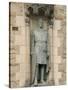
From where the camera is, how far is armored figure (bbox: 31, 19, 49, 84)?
7.33 feet

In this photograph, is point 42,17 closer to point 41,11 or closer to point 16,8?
point 41,11

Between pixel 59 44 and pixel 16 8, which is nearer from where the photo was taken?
pixel 16 8

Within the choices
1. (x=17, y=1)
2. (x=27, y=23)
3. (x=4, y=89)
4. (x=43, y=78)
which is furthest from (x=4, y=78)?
(x=17, y=1)

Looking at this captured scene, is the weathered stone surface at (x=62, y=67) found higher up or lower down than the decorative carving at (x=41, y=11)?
lower down

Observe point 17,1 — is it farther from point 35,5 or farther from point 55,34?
point 55,34

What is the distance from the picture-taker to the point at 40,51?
2.25 metres

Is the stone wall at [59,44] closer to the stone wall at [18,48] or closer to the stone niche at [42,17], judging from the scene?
the stone niche at [42,17]

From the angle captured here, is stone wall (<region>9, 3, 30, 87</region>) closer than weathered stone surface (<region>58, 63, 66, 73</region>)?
Yes

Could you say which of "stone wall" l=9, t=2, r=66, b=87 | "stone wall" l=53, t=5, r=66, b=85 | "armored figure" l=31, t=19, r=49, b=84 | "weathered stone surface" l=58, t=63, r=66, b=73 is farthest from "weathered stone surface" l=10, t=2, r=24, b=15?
"weathered stone surface" l=58, t=63, r=66, b=73

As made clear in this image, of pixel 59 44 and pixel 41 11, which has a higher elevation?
pixel 41 11

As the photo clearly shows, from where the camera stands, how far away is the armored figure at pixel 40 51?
2.23 meters

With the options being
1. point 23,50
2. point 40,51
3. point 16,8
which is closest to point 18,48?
point 23,50

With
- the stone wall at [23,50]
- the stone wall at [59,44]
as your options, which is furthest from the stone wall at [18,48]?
the stone wall at [59,44]

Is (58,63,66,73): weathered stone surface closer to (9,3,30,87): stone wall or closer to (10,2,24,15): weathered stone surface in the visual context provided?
(9,3,30,87): stone wall
